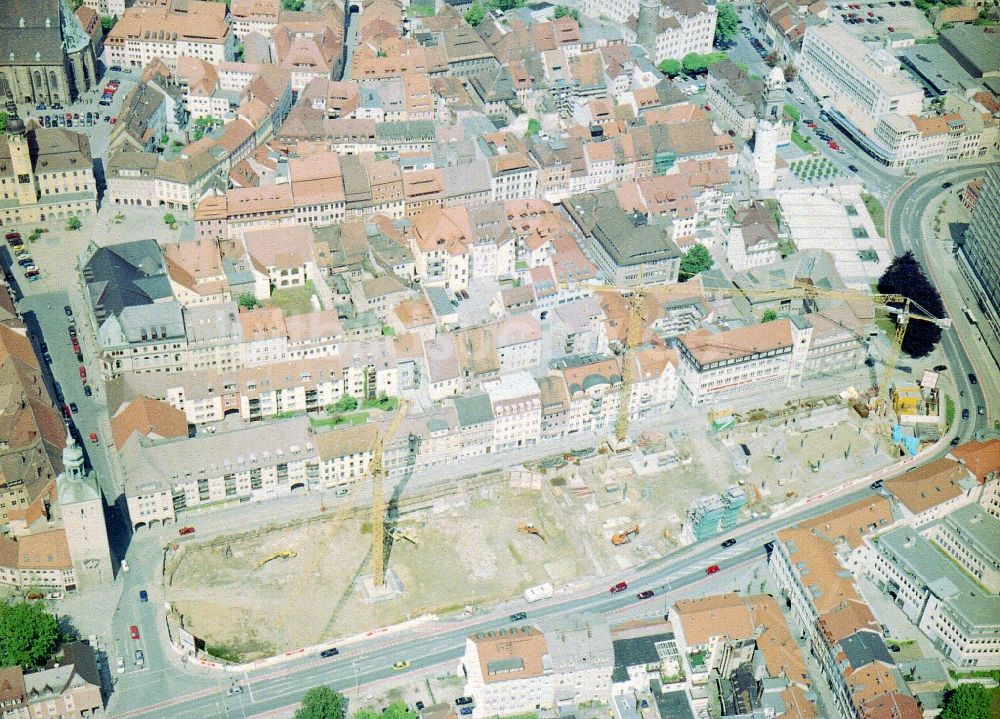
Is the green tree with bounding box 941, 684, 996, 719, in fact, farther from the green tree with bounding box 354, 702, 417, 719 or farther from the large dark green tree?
the green tree with bounding box 354, 702, 417, 719

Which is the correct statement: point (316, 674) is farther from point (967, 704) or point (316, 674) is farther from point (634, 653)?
point (967, 704)

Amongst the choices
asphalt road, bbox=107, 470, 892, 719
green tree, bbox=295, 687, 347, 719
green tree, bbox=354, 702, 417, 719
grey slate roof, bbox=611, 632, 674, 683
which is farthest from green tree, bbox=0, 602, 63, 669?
grey slate roof, bbox=611, 632, 674, 683

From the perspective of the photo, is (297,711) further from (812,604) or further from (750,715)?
(812,604)

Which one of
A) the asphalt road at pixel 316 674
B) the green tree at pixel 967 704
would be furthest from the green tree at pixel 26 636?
the green tree at pixel 967 704

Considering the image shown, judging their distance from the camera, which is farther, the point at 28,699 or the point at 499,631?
the point at 499,631

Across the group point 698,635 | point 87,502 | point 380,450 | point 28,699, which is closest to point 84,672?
point 28,699

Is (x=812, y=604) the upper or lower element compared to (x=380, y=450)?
lower
